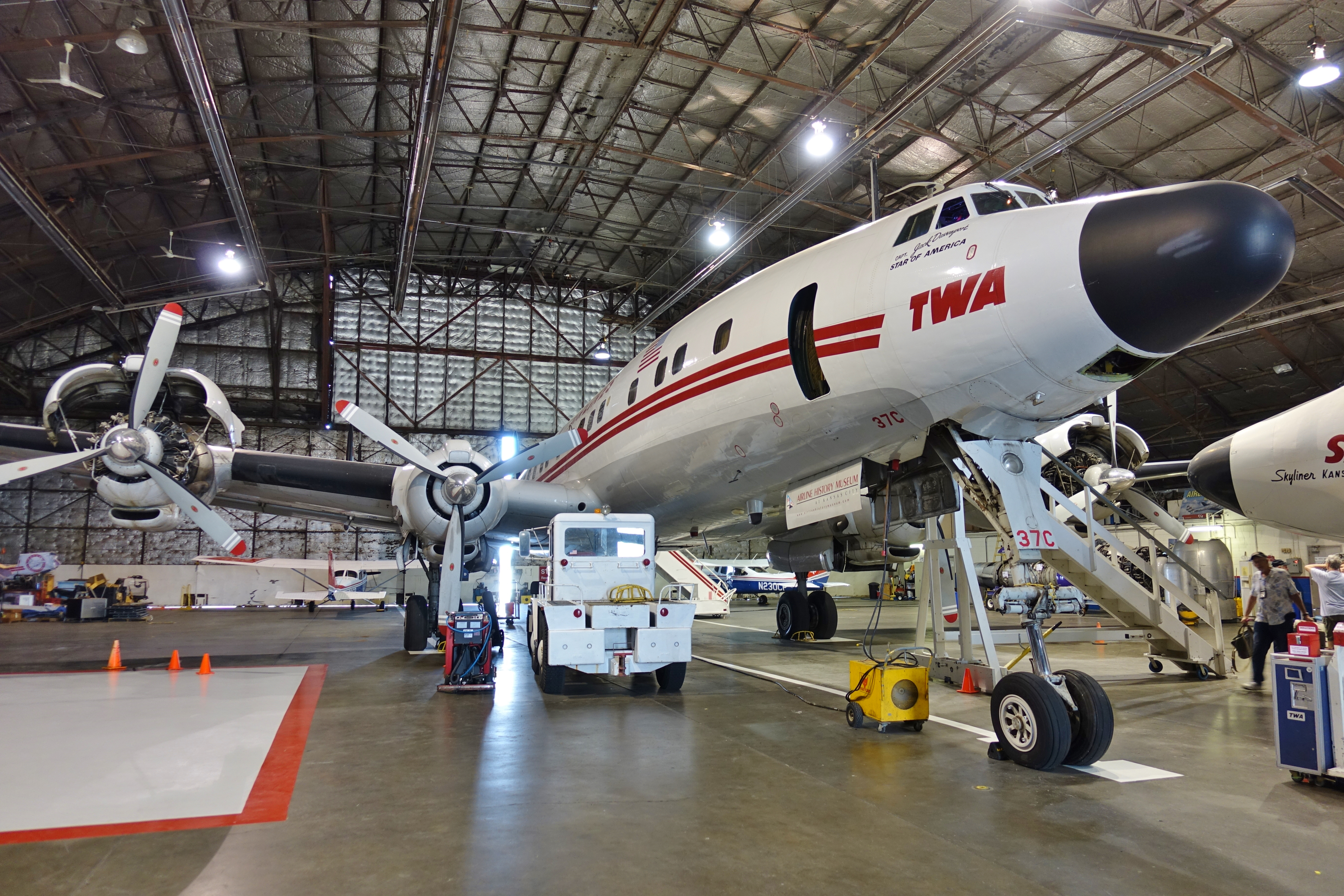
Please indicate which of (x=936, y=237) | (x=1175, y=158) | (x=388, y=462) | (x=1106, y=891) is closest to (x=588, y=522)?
(x=936, y=237)

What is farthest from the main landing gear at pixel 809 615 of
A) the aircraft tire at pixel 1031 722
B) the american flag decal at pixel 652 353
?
the aircraft tire at pixel 1031 722

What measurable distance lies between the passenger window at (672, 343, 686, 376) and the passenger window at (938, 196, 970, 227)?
4119 mm

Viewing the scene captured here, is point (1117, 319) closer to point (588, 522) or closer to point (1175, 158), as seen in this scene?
point (588, 522)

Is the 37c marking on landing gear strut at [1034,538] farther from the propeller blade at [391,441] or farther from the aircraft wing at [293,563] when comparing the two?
the aircraft wing at [293,563]

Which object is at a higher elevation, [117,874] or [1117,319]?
[1117,319]

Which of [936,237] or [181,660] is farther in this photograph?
[181,660]

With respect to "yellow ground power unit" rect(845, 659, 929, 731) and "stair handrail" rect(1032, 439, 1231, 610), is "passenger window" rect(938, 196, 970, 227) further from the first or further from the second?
"yellow ground power unit" rect(845, 659, 929, 731)

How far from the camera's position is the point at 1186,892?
3.60 m

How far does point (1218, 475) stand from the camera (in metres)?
9.17

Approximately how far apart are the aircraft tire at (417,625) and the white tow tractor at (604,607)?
508 centimetres

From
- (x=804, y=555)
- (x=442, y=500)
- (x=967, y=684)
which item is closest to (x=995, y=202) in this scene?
(x=967, y=684)

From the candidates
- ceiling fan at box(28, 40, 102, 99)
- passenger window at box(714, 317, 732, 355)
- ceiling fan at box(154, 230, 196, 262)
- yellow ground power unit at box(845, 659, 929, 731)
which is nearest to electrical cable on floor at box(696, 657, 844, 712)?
yellow ground power unit at box(845, 659, 929, 731)

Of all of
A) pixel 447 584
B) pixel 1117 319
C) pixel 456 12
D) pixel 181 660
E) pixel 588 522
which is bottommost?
pixel 181 660

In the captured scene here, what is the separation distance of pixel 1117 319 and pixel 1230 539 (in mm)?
36791
